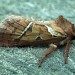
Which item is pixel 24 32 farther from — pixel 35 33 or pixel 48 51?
Result: pixel 48 51

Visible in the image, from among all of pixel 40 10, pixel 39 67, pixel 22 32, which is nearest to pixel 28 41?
pixel 22 32

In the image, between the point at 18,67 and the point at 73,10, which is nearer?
the point at 18,67

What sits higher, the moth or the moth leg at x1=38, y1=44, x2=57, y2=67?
the moth

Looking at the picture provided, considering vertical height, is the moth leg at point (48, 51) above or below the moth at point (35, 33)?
below

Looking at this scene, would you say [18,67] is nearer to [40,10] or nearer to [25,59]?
[25,59]

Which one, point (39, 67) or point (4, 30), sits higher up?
point (4, 30)

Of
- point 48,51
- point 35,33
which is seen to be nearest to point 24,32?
point 35,33

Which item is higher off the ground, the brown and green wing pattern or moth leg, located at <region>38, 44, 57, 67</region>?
the brown and green wing pattern

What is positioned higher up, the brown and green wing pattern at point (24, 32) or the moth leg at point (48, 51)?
the brown and green wing pattern at point (24, 32)
